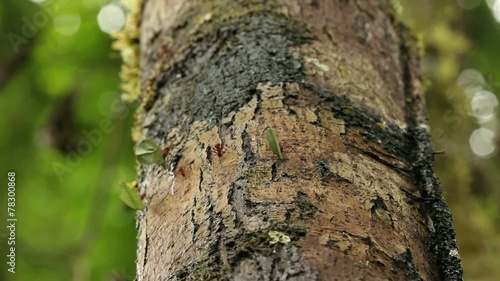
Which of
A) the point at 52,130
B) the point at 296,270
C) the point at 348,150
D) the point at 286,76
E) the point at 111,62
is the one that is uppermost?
the point at 111,62

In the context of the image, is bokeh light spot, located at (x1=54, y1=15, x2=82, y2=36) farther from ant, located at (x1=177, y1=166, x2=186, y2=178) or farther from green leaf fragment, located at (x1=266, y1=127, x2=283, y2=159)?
green leaf fragment, located at (x1=266, y1=127, x2=283, y2=159)

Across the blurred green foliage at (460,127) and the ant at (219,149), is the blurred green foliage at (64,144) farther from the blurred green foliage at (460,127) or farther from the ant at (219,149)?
the ant at (219,149)

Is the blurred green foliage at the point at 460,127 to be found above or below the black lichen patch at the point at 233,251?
above

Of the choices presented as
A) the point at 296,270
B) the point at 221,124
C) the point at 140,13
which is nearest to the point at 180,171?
the point at 221,124

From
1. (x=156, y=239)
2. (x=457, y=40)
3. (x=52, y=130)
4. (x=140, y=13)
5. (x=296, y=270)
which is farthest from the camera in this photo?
(x=457, y=40)

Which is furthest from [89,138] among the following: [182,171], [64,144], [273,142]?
[273,142]

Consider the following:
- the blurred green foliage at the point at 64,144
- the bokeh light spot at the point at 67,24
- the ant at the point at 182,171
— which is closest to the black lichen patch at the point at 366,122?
the ant at the point at 182,171

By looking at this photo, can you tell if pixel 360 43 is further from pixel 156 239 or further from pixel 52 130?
pixel 52 130
